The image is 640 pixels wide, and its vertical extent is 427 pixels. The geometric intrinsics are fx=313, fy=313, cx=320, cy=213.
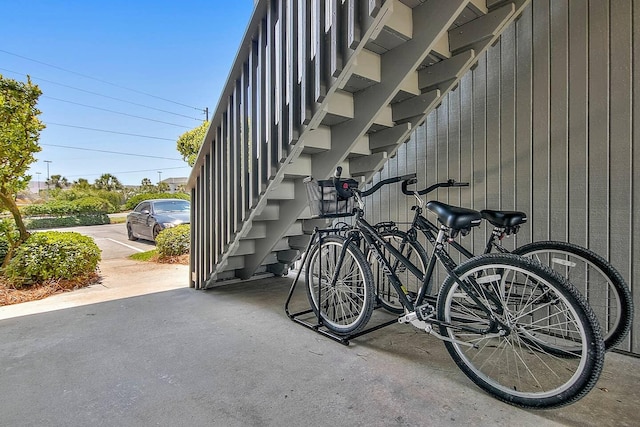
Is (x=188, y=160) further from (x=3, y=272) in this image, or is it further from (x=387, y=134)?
(x=387, y=134)

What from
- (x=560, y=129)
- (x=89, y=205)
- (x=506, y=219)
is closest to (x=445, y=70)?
(x=560, y=129)

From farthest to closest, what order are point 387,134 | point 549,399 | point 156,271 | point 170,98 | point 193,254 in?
point 170,98
point 156,271
point 193,254
point 387,134
point 549,399

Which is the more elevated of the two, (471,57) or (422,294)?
(471,57)

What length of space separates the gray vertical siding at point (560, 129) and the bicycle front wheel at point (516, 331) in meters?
0.61

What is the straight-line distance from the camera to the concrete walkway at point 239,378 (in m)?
1.39

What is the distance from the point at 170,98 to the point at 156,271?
19.1 m

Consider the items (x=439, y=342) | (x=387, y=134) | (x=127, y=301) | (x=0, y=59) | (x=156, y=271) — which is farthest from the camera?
(x=0, y=59)

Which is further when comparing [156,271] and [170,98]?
[170,98]

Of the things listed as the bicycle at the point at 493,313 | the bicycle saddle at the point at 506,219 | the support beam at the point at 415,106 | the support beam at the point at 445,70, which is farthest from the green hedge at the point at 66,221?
the bicycle saddle at the point at 506,219

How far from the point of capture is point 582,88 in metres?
1.96

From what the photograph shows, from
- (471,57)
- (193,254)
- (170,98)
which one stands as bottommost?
(193,254)

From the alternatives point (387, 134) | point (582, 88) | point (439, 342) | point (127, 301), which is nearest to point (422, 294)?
point (439, 342)

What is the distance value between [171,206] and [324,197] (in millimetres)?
6563

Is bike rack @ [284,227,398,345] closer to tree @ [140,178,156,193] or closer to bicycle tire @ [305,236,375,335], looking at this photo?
bicycle tire @ [305,236,375,335]
